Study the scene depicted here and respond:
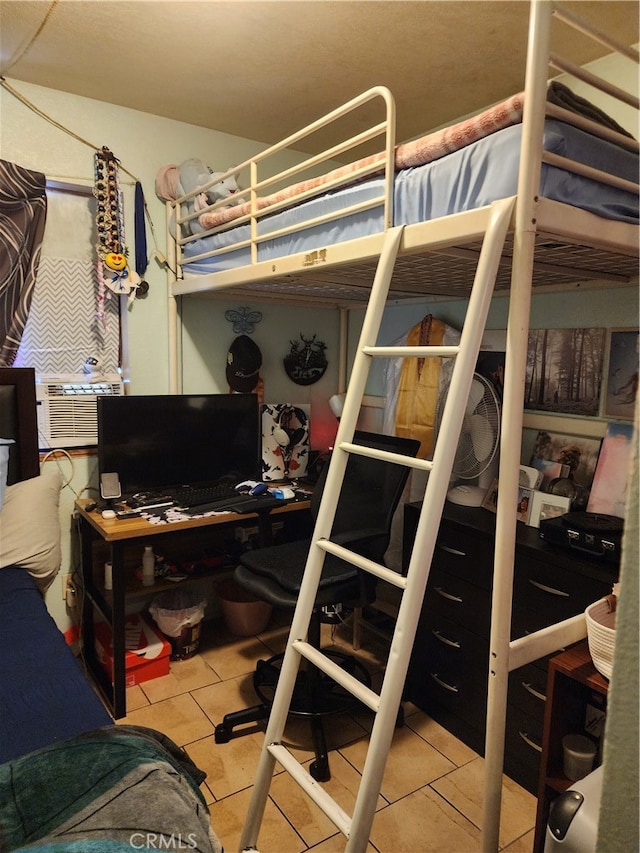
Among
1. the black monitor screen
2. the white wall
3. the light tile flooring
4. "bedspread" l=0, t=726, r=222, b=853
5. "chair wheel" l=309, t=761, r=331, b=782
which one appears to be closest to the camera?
"bedspread" l=0, t=726, r=222, b=853

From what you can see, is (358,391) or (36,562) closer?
(358,391)

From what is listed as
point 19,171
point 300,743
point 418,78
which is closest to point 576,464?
Answer: point 300,743

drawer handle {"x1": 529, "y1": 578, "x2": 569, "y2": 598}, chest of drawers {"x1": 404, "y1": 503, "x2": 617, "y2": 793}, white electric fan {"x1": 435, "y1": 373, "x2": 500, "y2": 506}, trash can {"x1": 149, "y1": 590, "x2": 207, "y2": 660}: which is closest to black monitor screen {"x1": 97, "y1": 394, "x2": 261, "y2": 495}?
trash can {"x1": 149, "y1": 590, "x2": 207, "y2": 660}

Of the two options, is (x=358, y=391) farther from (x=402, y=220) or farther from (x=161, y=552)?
(x=161, y=552)

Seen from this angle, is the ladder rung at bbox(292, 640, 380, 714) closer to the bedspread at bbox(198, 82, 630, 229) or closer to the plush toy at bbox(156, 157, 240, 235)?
the bedspread at bbox(198, 82, 630, 229)

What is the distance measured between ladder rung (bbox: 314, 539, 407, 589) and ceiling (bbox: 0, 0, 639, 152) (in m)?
1.77

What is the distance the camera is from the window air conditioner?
8.32 ft

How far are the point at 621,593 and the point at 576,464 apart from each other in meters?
1.91

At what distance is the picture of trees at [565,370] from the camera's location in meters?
2.13

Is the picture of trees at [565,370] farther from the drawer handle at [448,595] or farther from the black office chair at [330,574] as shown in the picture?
the drawer handle at [448,595]

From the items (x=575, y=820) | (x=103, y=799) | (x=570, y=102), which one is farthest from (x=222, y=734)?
(x=570, y=102)

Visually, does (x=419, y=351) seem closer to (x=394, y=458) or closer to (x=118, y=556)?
(x=394, y=458)

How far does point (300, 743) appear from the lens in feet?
6.93

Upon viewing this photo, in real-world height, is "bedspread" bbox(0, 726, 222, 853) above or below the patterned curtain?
below
